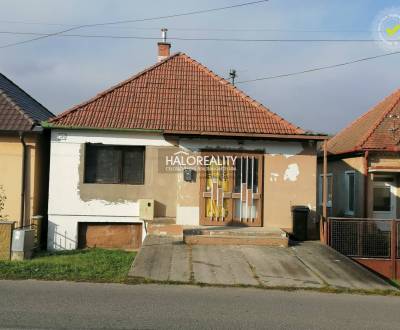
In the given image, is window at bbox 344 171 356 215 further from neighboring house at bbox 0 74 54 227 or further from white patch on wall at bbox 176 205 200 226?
neighboring house at bbox 0 74 54 227

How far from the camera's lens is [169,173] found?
15.3 m

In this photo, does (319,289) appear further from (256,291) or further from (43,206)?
(43,206)

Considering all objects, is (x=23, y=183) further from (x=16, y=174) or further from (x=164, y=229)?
(x=164, y=229)

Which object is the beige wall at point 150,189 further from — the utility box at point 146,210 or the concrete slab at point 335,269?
the concrete slab at point 335,269

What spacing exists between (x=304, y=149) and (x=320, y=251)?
3.37 m

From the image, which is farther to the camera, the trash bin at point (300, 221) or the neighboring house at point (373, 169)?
the neighboring house at point (373, 169)

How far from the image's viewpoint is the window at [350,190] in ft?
64.6

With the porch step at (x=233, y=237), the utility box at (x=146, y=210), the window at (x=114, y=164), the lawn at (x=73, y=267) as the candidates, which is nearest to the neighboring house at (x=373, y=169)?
the porch step at (x=233, y=237)

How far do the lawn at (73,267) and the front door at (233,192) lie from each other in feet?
9.47

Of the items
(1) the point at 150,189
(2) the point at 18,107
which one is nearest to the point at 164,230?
(1) the point at 150,189

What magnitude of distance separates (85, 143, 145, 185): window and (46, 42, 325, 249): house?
30 mm

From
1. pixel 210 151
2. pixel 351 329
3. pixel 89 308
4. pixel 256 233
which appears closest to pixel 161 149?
pixel 210 151

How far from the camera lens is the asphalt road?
715 centimetres

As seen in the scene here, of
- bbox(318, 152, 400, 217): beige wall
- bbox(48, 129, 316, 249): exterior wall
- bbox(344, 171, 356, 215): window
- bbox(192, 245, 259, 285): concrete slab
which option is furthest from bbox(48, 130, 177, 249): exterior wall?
bbox(344, 171, 356, 215): window
